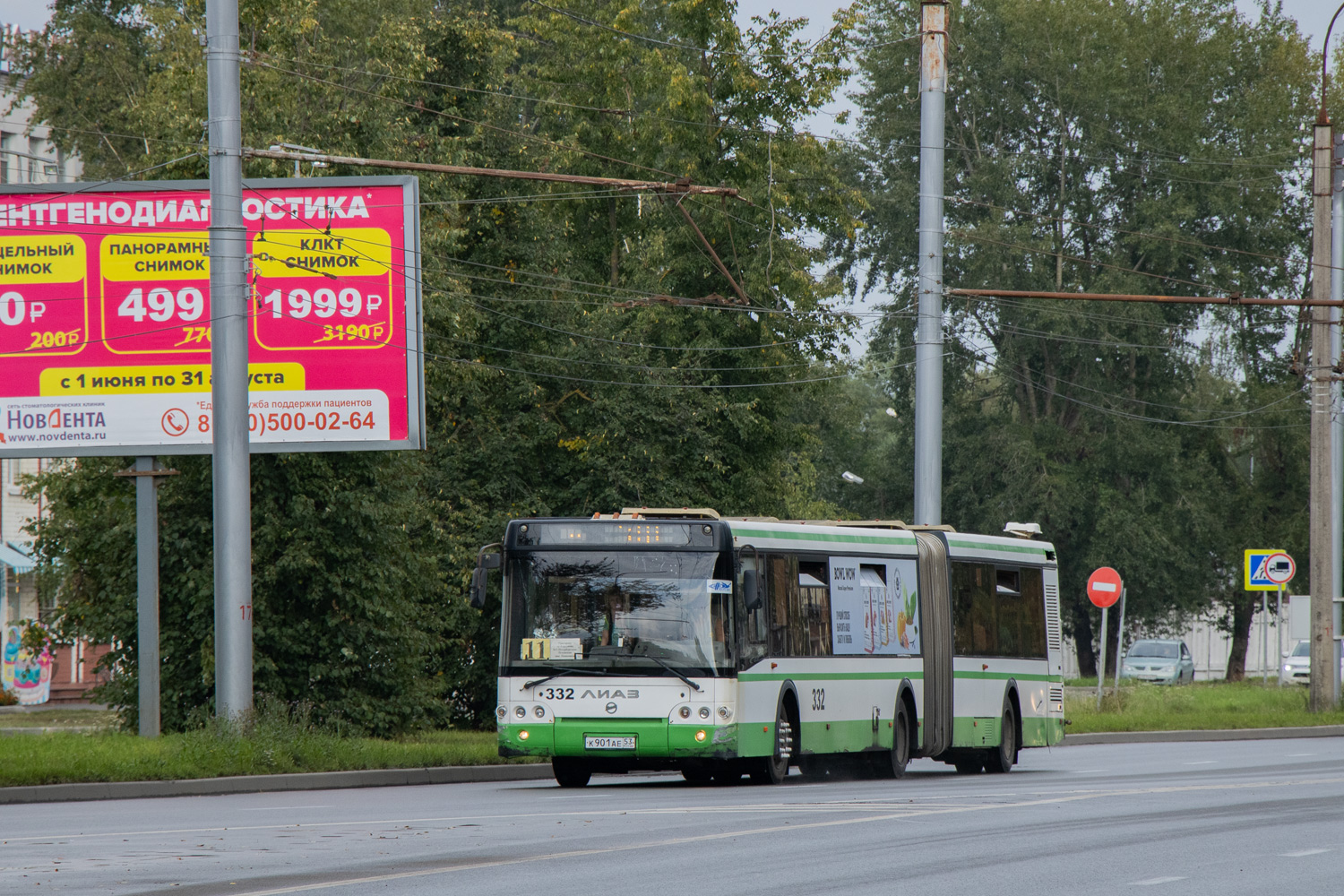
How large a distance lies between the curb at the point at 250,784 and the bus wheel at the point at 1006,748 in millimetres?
6197

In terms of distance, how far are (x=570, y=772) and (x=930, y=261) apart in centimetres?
962

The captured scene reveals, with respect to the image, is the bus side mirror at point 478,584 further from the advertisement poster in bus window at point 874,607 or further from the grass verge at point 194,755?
the advertisement poster in bus window at point 874,607

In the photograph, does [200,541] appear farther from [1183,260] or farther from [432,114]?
[1183,260]

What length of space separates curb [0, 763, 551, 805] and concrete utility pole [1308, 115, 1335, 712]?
57.3 feet

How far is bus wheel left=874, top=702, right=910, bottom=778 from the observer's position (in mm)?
21422

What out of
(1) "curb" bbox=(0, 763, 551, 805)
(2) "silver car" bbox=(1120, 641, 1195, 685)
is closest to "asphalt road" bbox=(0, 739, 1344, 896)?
(1) "curb" bbox=(0, 763, 551, 805)

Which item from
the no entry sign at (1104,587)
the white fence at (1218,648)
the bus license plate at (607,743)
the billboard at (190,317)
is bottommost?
the white fence at (1218,648)

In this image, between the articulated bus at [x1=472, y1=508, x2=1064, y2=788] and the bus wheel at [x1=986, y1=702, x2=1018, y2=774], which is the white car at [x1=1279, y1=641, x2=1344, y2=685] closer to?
the bus wheel at [x1=986, y1=702, x2=1018, y2=774]

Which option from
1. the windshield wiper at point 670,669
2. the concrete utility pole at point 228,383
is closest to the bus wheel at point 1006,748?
the windshield wiper at point 670,669

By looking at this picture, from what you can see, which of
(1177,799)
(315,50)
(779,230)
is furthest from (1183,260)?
(1177,799)

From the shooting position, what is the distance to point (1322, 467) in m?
33.2

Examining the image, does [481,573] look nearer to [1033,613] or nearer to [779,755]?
[779,755]

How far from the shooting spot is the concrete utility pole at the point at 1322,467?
3303cm

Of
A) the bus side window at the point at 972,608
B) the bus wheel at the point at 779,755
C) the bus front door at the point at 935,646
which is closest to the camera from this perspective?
the bus wheel at the point at 779,755
